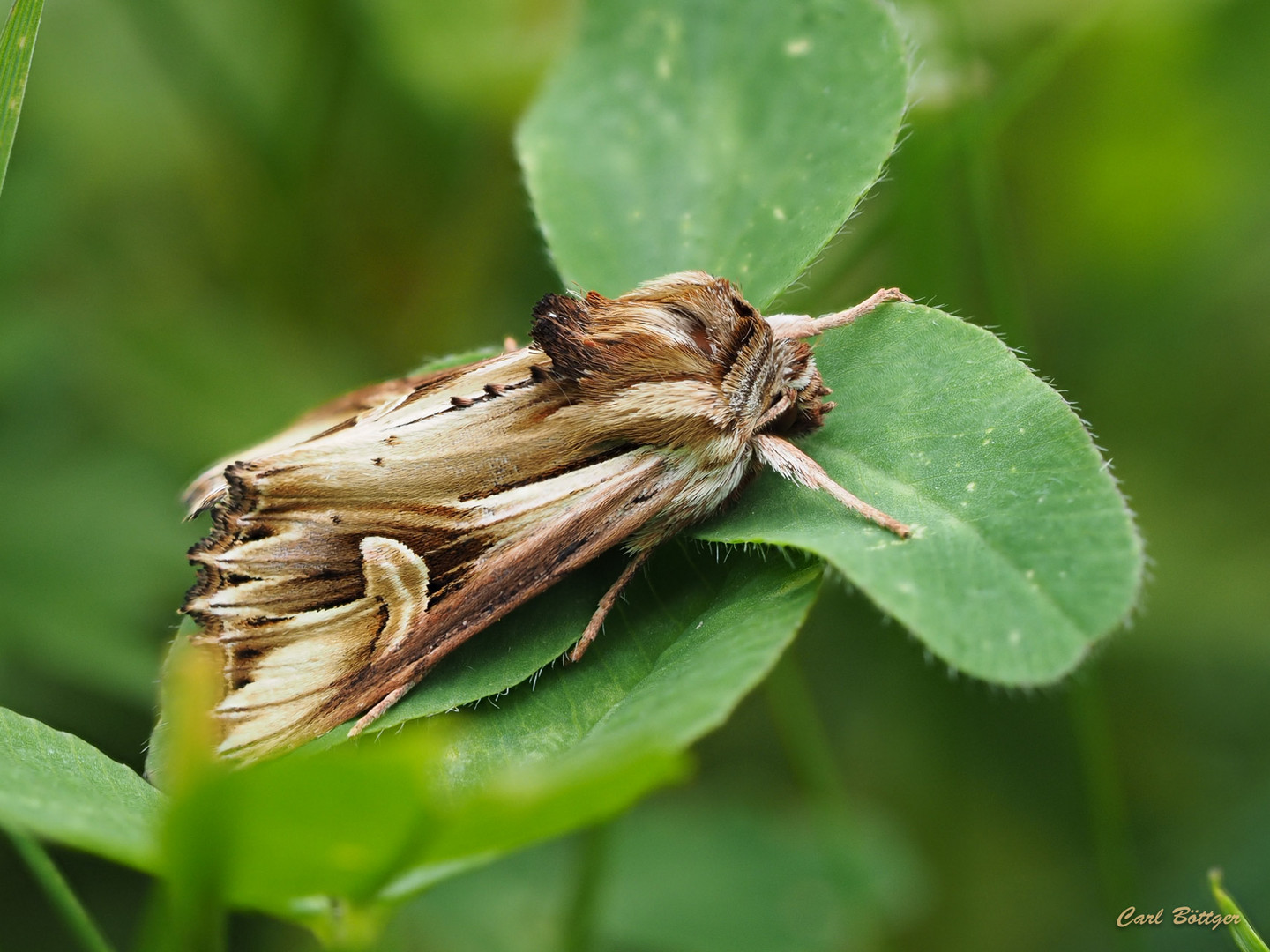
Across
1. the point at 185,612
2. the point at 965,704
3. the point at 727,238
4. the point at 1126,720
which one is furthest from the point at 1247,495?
the point at 185,612

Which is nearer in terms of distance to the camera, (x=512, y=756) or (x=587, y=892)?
(x=512, y=756)

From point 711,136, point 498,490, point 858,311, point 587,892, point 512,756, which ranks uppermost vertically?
point 711,136

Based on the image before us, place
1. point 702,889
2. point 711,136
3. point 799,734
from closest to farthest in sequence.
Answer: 1. point 711,136
2. point 799,734
3. point 702,889

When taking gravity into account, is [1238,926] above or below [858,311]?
below

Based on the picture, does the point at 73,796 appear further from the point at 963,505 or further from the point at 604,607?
→ the point at 963,505

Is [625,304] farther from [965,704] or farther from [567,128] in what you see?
[965,704]

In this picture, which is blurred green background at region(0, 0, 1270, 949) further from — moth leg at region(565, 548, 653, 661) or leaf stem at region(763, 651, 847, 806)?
moth leg at region(565, 548, 653, 661)

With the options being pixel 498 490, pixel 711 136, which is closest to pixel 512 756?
pixel 498 490
